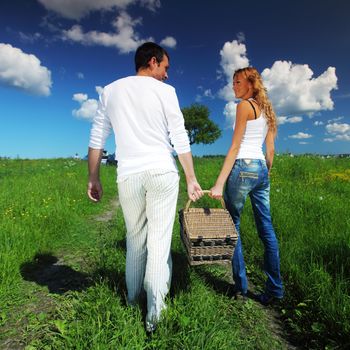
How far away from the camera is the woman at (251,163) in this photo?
3.45 metres

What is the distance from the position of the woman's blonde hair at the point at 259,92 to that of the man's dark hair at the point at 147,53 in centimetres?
116

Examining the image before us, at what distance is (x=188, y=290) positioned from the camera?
3.74 m

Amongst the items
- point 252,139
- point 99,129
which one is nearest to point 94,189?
point 99,129

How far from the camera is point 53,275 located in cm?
468

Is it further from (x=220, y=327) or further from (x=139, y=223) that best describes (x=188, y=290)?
(x=139, y=223)

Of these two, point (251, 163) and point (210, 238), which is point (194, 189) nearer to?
point (210, 238)

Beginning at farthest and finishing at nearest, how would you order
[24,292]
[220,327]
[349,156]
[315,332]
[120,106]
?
[349,156], [24,292], [315,332], [220,327], [120,106]

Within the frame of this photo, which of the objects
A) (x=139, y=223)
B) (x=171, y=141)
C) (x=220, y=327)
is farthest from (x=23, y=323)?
(x=171, y=141)

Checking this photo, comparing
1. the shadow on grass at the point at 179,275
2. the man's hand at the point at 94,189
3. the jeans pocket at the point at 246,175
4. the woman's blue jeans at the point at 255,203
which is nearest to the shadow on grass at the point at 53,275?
the shadow on grass at the point at 179,275

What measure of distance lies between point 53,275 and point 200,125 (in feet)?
218

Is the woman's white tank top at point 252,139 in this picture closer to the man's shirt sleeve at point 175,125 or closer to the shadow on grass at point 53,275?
the man's shirt sleeve at point 175,125

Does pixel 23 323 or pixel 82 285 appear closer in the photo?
pixel 23 323

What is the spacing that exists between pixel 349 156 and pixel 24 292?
1834cm

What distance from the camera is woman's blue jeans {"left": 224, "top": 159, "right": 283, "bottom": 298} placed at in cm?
353
